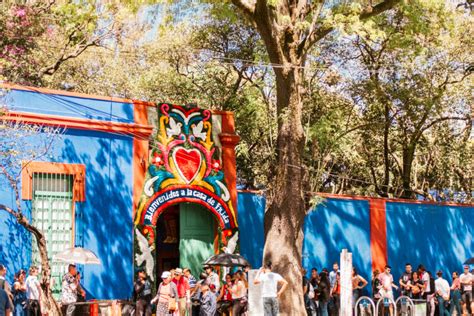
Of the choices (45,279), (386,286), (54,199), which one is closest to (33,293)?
(45,279)

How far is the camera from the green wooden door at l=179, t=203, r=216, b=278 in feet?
77.2

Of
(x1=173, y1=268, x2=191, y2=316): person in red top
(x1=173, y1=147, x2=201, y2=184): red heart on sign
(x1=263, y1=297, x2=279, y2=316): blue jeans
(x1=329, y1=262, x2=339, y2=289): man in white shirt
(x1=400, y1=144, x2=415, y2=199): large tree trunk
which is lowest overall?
(x1=263, y1=297, x2=279, y2=316): blue jeans

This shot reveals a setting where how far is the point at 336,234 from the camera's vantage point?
89.4 ft

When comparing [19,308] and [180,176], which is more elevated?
[180,176]

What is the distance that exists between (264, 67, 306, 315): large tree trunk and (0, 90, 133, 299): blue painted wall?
3.59 metres

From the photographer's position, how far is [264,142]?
99.9 feet

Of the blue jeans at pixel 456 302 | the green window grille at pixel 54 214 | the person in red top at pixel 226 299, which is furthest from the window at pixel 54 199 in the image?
the blue jeans at pixel 456 302

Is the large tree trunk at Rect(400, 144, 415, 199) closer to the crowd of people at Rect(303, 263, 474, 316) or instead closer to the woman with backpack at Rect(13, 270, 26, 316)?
the crowd of people at Rect(303, 263, 474, 316)

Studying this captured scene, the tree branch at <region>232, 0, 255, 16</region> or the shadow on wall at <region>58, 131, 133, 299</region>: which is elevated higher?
the tree branch at <region>232, 0, 255, 16</region>

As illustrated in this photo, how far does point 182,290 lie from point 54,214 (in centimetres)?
352

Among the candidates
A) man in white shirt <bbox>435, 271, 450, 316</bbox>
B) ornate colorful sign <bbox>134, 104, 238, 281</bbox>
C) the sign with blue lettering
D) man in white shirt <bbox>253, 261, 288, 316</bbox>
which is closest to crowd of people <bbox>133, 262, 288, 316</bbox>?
man in white shirt <bbox>253, 261, 288, 316</bbox>

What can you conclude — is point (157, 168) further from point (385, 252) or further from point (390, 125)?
point (390, 125)

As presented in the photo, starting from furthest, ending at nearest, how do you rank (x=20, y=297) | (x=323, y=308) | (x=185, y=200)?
(x=323, y=308) < (x=185, y=200) < (x=20, y=297)

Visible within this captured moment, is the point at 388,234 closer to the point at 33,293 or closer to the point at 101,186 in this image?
the point at 101,186
